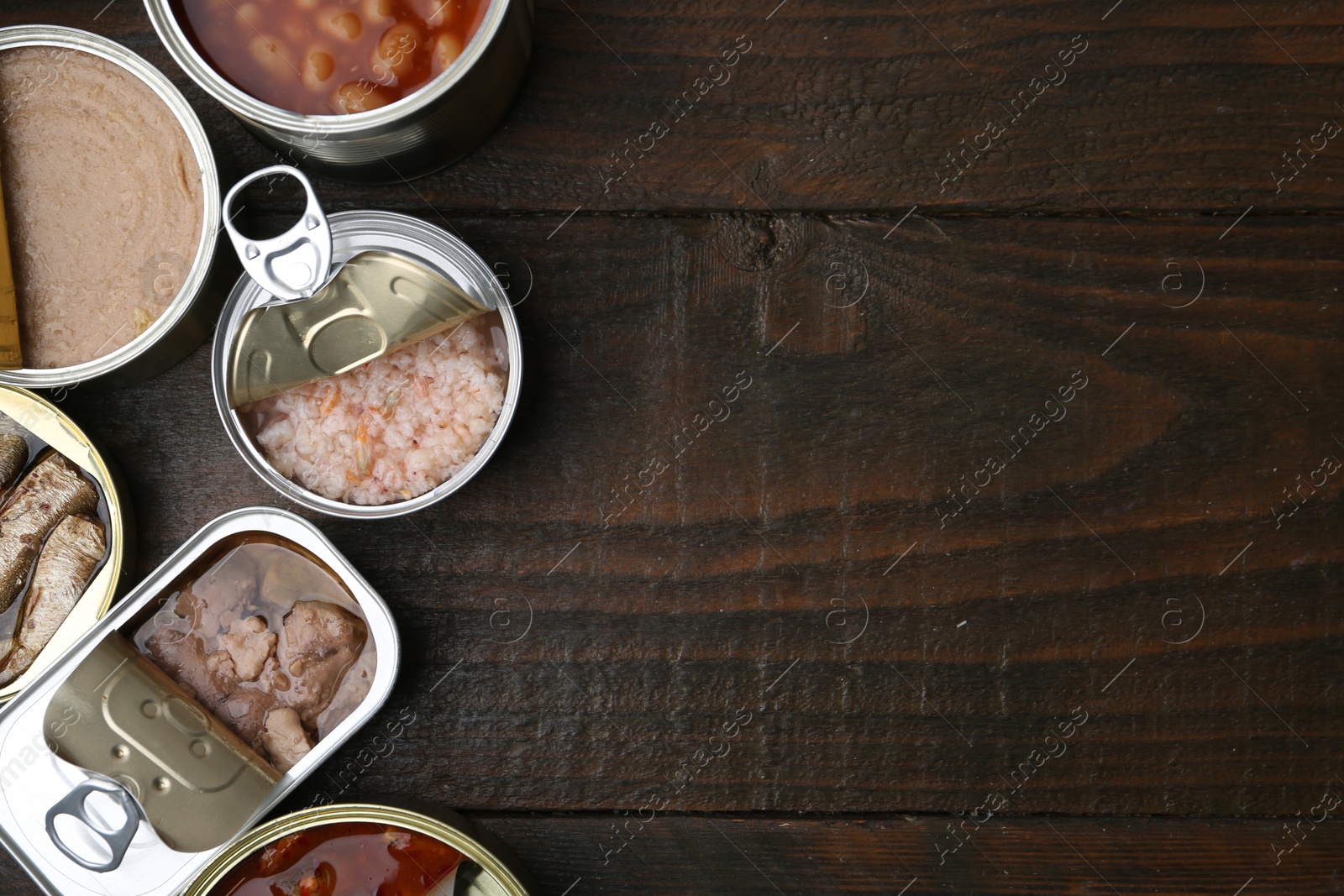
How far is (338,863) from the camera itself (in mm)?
984

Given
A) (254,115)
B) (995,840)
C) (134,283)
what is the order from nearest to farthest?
1. (254,115)
2. (134,283)
3. (995,840)

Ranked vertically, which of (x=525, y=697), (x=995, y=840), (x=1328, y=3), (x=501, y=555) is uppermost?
(x=1328, y=3)

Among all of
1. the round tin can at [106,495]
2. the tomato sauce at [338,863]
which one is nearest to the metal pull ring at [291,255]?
the round tin can at [106,495]

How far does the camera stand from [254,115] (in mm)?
804

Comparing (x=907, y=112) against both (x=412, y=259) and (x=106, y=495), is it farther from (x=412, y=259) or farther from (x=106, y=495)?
(x=106, y=495)

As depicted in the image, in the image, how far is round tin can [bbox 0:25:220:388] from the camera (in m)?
0.92

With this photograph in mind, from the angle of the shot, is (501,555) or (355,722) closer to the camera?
(355,722)

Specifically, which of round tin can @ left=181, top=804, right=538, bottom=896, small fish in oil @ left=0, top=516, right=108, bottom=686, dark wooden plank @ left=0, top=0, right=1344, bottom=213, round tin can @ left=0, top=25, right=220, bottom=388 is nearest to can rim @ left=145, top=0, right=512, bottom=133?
round tin can @ left=0, top=25, right=220, bottom=388

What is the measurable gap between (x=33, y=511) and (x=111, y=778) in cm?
32

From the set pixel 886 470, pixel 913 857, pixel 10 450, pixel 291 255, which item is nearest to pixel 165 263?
pixel 291 255

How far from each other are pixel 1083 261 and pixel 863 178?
29cm

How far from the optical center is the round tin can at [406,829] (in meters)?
0.93

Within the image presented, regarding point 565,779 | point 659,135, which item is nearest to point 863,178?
point 659,135

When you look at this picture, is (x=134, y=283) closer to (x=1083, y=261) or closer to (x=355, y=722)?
(x=355, y=722)
